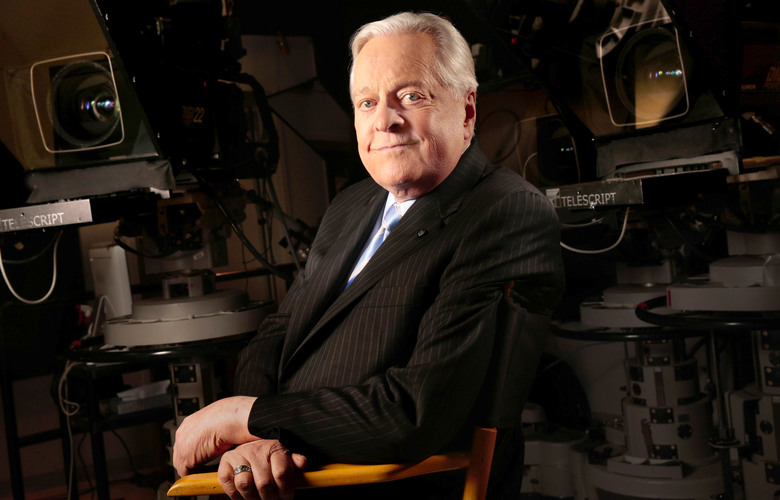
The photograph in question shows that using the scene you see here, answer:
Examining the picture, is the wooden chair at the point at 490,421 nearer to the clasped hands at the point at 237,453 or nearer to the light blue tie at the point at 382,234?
the clasped hands at the point at 237,453

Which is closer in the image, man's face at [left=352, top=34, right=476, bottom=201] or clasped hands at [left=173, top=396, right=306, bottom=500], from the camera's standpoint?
clasped hands at [left=173, top=396, right=306, bottom=500]

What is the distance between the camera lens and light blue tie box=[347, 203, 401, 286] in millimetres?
1452

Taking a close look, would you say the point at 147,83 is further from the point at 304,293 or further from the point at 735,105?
the point at 735,105

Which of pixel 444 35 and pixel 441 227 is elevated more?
pixel 444 35

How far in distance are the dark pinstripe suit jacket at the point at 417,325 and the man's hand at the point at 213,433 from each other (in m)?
0.04

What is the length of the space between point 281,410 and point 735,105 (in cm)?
161

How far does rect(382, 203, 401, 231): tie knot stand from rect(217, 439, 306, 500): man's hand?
478mm

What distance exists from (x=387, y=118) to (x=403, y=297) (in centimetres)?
31

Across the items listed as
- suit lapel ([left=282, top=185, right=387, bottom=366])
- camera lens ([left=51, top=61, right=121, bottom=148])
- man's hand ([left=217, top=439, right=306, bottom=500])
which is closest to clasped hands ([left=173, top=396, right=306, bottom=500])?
man's hand ([left=217, top=439, right=306, bottom=500])

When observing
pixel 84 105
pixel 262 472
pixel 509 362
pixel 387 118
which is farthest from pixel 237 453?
pixel 84 105

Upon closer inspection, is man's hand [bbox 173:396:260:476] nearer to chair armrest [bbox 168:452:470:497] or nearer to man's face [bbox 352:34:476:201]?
chair armrest [bbox 168:452:470:497]

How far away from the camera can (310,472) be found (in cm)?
117

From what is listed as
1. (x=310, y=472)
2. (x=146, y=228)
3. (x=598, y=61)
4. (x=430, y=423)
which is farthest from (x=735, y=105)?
(x=146, y=228)

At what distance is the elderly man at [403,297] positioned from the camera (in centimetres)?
116
